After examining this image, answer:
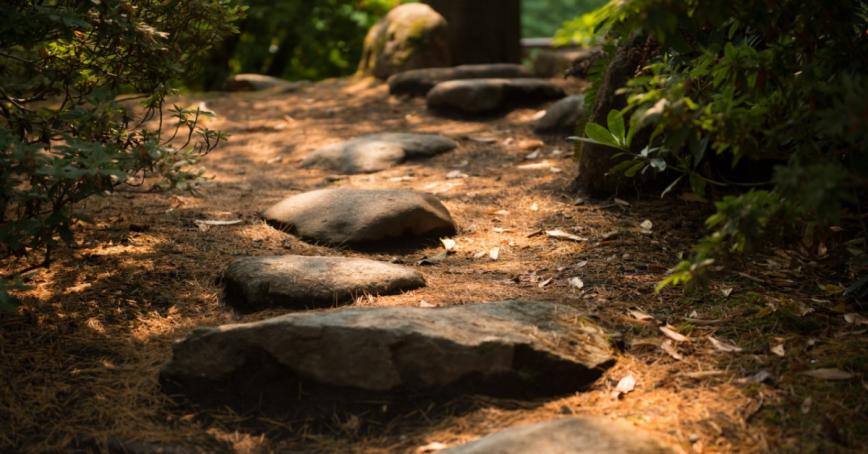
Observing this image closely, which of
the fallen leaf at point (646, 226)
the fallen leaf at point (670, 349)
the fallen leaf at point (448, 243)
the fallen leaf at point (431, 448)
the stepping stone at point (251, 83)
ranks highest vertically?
the stepping stone at point (251, 83)

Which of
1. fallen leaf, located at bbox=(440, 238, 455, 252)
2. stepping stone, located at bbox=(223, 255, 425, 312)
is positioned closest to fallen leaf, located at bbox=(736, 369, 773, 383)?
stepping stone, located at bbox=(223, 255, 425, 312)

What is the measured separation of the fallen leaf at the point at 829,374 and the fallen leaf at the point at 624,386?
1.77ft

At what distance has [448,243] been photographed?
13.3ft

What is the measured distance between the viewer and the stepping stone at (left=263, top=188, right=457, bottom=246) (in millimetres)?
3934

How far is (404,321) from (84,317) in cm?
136

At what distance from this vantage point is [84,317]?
3.15 metres

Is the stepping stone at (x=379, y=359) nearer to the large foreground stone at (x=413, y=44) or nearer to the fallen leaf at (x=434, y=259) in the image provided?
the fallen leaf at (x=434, y=259)

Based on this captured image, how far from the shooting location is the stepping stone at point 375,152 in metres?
5.71

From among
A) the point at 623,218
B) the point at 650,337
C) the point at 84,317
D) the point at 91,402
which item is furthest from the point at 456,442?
the point at 623,218

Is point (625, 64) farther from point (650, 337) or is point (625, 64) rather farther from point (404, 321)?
point (404, 321)

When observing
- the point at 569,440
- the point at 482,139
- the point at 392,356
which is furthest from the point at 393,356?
the point at 482,139

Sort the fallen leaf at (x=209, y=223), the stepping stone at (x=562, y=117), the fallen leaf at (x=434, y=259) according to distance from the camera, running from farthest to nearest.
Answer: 1. the stepping stone at (x=562, y=117)
2. the fallen leaf at (x=209, y=223)
3. the fallen leaf at (x=434, y=259)

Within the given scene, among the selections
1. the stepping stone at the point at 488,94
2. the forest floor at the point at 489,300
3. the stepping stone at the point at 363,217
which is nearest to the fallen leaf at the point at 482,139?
the stepping stone at the point at 488,94

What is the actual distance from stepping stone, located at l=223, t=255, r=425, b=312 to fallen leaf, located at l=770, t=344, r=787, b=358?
54.9 inches
